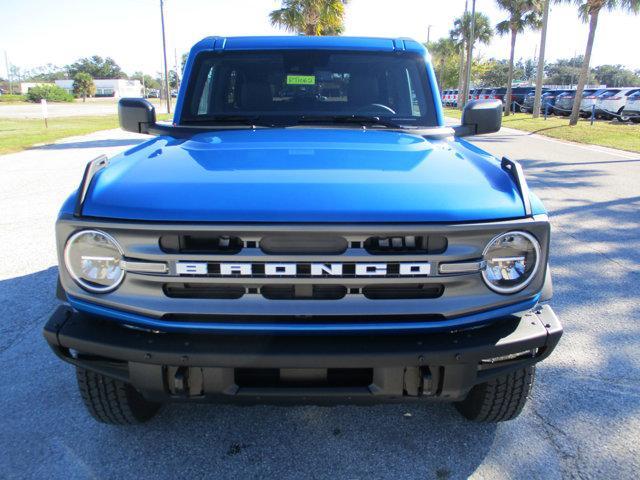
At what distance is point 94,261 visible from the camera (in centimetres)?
202

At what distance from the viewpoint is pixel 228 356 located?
1891mm

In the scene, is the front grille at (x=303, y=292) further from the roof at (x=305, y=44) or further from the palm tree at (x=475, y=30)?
the palm tree at (x=475, y=30)

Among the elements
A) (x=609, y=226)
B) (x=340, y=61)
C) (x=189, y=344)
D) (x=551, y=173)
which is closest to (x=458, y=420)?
(x=189, y=344)

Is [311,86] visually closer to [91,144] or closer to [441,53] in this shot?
[91,144]

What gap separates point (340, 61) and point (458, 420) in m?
2.28

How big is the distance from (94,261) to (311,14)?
76.7 feet

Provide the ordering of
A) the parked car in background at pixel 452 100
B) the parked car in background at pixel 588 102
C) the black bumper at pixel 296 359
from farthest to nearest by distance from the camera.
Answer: the parked car in background at pixel 452 100, the parked car in background at pixel 588 102, the black bumper at pixel 296 359

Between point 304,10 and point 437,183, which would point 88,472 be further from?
point 304,10

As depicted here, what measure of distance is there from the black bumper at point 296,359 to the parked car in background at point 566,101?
1263 inches

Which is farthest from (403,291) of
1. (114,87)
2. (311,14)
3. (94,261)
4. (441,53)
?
(114,87)

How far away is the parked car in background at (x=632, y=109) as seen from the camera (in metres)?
26.1

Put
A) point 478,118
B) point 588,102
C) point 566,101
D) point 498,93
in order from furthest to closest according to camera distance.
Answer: point 498,93
point 566,101
point 588,102
point 478,118

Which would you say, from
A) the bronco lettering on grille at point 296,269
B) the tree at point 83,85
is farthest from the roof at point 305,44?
the tree at point 83,85

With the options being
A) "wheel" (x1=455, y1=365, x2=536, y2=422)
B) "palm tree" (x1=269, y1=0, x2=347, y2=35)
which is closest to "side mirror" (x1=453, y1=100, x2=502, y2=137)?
"wheel" (x1=455, y1=365, x2=536, y2=422)
